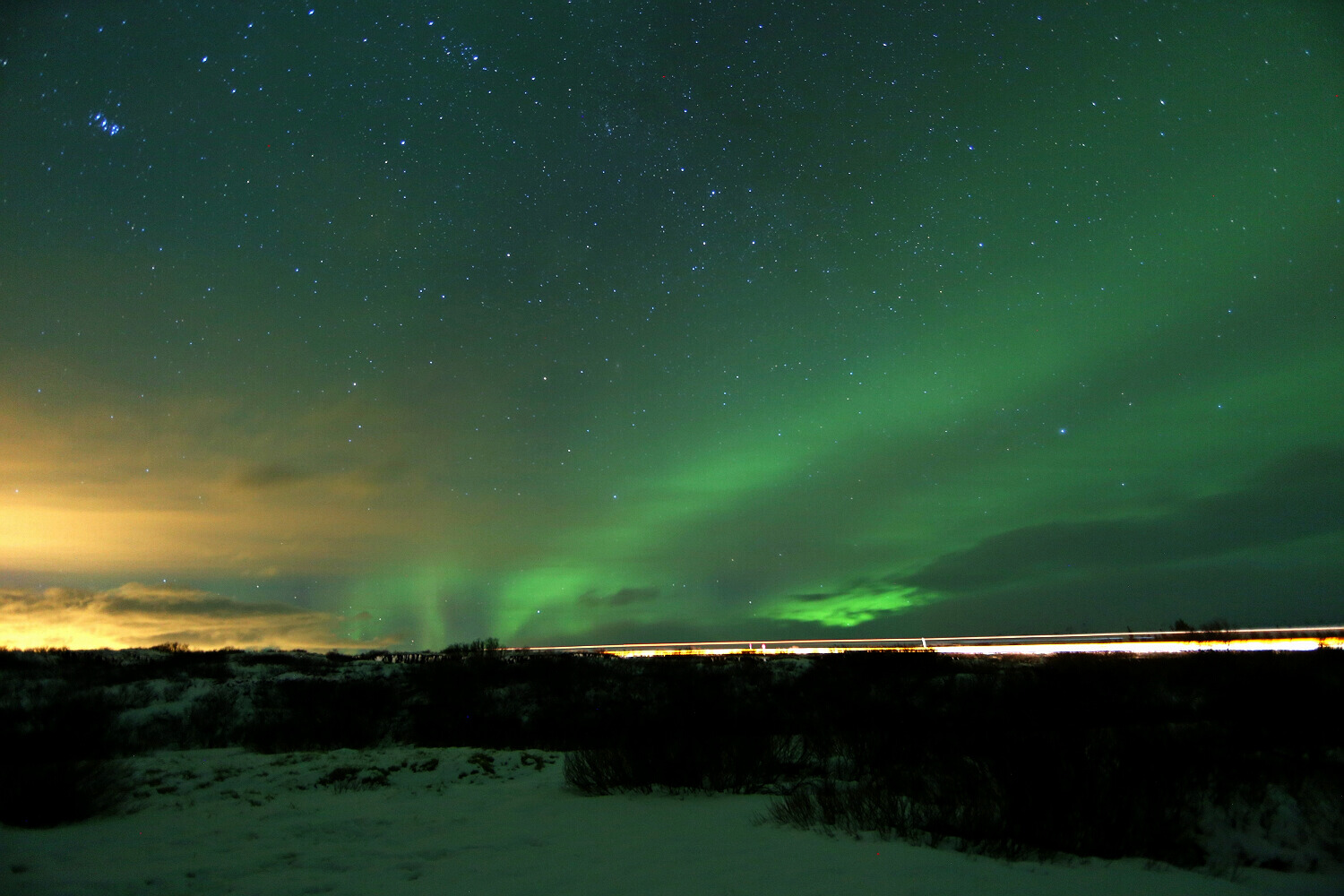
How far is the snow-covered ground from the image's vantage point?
5.66 m

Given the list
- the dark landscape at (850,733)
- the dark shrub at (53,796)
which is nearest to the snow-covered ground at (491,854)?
the dark shrub at (53,796)

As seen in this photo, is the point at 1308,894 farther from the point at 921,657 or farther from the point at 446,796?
the point at 921,657

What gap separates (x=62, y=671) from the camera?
23.7m

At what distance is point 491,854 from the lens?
692cm

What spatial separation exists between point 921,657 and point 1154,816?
21.9m

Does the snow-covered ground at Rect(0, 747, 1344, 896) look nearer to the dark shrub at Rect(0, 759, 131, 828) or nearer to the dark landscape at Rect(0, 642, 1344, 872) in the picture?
the dark shrub at Rect(0, 759, 131, 828)

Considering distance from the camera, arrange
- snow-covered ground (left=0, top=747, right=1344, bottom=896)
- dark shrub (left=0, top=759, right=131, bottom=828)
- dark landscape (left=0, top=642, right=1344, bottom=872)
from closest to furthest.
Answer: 1. snow-covered ground (left=0, top=747, right=1344, bottom=896)
2. dark landscape (left=0, top=642, right=1344, bottom=872)
3. dark shrub (left=0, top=759, right=131, bottom=828)

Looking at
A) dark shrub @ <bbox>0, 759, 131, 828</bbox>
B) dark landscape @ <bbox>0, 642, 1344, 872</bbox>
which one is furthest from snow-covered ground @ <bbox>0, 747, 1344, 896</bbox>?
dark landscape @ <bbox>0, 642, 1344, 872</bbox>

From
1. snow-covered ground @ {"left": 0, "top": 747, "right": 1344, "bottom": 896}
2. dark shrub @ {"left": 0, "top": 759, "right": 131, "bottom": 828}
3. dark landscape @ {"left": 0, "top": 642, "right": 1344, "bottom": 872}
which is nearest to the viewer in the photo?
snow-covered ground @ {"left": 0, "top": 747, "right": 1344, "bottom": 896}

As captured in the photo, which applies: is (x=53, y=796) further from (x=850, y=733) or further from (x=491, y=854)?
(x=850, y=733)

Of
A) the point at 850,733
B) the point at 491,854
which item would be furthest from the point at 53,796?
the point at 850,733

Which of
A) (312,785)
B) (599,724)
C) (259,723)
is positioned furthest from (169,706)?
(599,724)

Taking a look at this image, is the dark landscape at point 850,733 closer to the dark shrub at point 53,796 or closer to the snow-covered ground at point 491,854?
the dark shrub at point 53,796

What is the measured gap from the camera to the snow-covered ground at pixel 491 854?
566 centimetres
